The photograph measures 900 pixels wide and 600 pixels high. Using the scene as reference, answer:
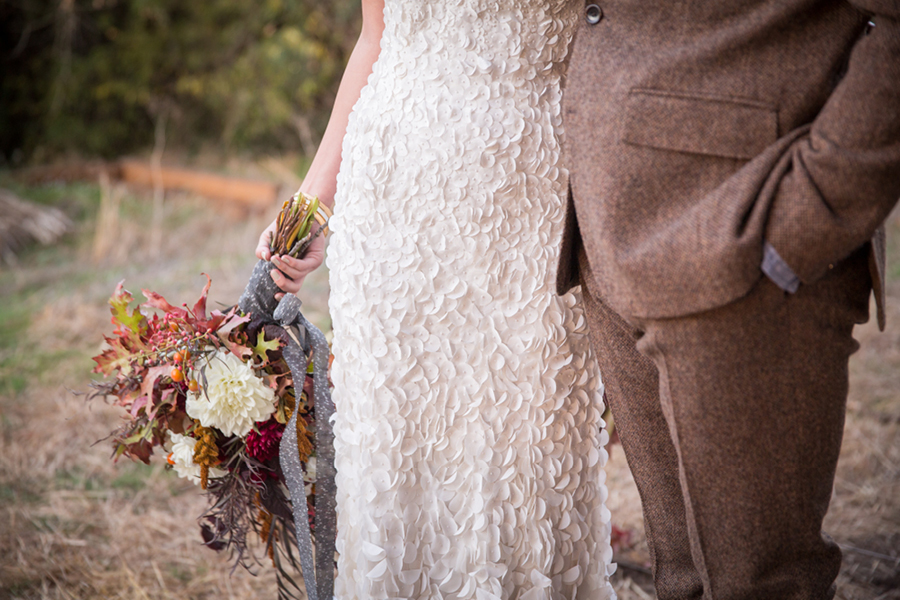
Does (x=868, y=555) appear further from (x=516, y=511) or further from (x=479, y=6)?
(x=479, y=6)

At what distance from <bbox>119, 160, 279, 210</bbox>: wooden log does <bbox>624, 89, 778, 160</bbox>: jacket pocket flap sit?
6353 millimetres

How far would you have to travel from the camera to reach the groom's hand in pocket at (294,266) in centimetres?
145

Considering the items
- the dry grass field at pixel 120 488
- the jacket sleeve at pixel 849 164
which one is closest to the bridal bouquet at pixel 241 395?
the dry grass field at pixel 120 488

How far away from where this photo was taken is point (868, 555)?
2.27 m

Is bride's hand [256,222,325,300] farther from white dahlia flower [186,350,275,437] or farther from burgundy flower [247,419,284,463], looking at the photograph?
burgundy flower [247,419,284,463]

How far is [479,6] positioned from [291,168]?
291 inches

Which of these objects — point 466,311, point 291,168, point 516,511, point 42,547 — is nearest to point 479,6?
point 466,311

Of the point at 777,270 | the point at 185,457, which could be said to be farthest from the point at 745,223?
the point at 185,457

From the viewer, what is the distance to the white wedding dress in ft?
4.14

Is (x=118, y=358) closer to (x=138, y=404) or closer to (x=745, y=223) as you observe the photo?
(x=138, y=404)


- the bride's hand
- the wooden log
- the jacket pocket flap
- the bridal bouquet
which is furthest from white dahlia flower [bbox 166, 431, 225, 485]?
the wooden log

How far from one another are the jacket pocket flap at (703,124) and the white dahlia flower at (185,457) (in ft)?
3.96

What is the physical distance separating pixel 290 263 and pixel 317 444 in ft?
1.37

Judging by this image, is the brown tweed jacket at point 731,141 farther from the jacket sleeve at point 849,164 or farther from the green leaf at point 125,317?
the green leaf at point 125,317
